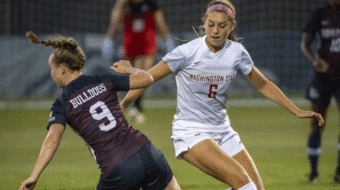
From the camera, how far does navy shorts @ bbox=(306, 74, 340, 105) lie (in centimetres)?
508

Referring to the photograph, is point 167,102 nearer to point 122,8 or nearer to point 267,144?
point 122,8

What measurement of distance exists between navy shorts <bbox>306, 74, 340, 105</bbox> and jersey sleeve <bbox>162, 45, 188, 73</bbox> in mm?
2172

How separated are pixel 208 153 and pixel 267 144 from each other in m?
4.27

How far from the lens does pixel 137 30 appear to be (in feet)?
28.4

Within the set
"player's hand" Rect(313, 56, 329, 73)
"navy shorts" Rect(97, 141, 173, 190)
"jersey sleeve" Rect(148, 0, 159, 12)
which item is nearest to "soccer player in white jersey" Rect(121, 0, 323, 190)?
"navy shorts" Rect(97, 141, 173, 190)

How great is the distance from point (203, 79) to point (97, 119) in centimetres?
97

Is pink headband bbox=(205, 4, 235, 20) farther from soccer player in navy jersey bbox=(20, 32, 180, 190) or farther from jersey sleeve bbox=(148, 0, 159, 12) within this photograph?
jersey sleeve bbox=(148, 0, 159, 12)

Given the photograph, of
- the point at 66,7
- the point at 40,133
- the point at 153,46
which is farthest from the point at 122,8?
the point at 66,7

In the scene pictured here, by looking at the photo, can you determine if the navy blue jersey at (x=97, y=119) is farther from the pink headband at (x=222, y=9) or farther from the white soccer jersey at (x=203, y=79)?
the pink headband at (x=222, y=9)

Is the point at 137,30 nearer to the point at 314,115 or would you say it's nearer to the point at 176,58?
the point at 176,58

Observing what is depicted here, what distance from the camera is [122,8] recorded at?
8391 mm

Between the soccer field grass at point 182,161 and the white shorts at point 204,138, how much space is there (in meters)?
1.22

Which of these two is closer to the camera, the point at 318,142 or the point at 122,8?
the point at 318,142

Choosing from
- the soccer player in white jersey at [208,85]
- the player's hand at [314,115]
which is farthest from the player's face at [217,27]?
the player's hand at [314,115]
